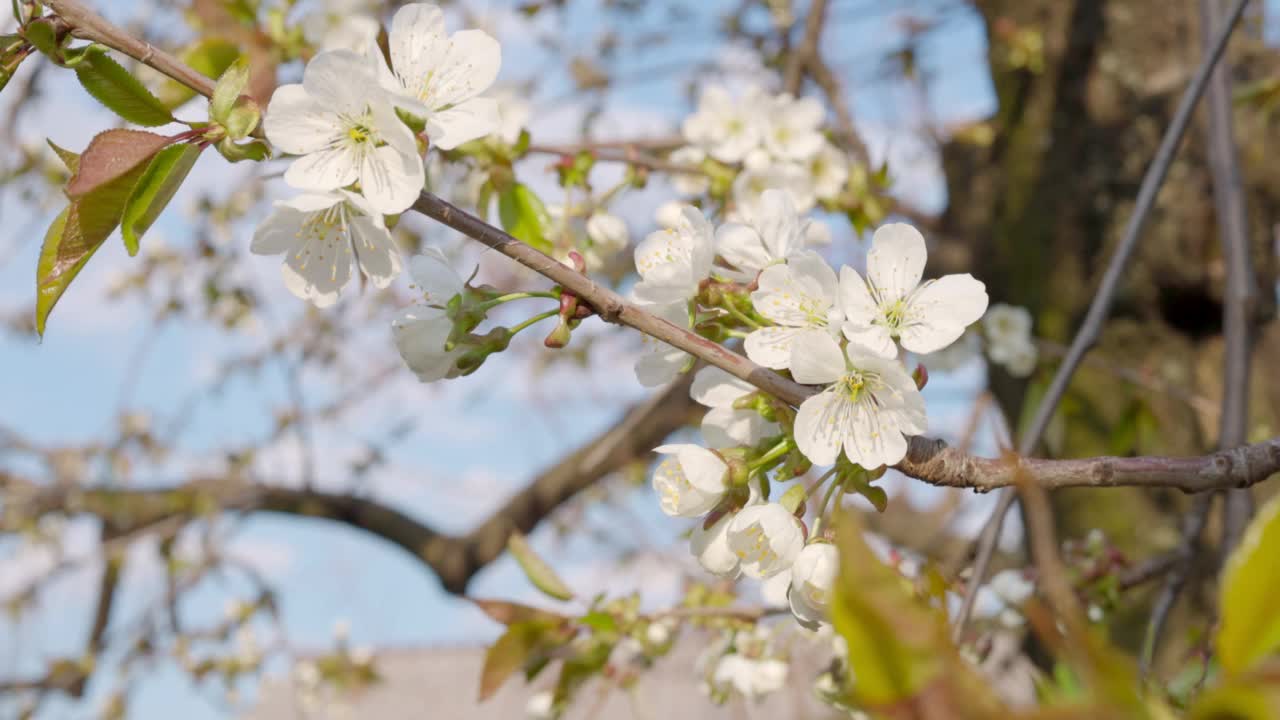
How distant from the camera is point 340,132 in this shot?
0.68 m

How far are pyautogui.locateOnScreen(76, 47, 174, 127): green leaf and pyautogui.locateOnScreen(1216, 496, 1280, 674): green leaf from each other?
0.63 metres

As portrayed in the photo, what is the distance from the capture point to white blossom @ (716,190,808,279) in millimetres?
759

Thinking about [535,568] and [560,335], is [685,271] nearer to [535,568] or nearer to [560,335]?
[560,335]

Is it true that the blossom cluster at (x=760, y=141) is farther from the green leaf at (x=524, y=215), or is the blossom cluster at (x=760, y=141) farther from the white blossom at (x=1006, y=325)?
the white blossom at (x=1006, y=325)

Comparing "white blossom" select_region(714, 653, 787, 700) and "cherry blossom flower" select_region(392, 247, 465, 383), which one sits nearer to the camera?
"cherry blossom flower" select_region(392, 247, 465, 383)

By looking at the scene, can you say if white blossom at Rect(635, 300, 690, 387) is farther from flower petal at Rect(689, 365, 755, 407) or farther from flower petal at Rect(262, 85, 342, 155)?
flower petal at Rect(262, 85, 342, 155)

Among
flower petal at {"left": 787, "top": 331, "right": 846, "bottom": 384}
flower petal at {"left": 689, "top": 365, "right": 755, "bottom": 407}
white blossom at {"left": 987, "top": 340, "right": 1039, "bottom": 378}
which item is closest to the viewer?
flower petal at {"left": 787, "top": 331, "right": 846, "bottom": 384}

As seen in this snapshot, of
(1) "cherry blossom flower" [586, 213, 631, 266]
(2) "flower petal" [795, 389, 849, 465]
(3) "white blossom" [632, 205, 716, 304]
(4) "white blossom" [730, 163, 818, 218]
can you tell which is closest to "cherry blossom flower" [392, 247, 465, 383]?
(3) "white blossom" [632, 205, 716, 304]

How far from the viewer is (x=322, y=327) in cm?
313

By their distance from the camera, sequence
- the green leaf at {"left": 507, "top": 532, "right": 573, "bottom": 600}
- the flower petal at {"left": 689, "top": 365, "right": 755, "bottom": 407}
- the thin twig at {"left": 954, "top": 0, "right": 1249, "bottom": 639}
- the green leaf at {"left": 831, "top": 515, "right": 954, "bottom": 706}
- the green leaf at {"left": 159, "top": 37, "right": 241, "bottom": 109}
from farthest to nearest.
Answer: the green leaf at {"left": 159, "top": 37, "right": 241, "bottom": 109}
the green leaf at {"left": 507, "top": 532, "right": 573, "bottom": 600}
the thin twig at {"left": 954, "top": 0, "right": 1249, "bottom": 639}
the flower petal at {"left": 689, "top": 365, "right": 755, "bottom": 407}
the green leaf at {"left": 831, "top": 515, "right": 954, "bottom": 706}

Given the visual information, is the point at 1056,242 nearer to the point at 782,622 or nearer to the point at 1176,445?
the point at 1176,445

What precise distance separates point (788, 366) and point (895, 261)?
115mm

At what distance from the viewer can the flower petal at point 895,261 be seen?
0.72 metres

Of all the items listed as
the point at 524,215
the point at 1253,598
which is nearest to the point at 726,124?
the point at 524,215
